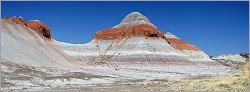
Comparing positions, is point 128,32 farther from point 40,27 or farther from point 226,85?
point 226,85

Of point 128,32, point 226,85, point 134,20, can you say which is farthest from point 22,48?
point 134,20

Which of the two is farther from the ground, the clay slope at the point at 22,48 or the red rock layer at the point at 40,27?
the red rock layer at the point at 40,27

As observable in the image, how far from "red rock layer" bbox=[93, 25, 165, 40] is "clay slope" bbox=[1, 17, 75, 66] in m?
29.5

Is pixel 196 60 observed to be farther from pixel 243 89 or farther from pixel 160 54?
pixel 243 89

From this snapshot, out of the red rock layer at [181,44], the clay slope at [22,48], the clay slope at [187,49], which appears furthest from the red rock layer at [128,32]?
the clay slope at [22,48]

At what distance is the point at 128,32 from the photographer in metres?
109

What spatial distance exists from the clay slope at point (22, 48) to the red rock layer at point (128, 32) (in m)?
29.5

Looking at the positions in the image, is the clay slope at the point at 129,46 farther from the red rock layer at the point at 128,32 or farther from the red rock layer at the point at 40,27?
the red rock layer at the point at 40,27

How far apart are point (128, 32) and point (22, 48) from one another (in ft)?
172

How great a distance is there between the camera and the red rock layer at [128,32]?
Result: 107 m

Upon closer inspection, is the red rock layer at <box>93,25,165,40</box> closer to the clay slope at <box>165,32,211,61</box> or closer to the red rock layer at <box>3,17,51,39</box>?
the clay slope at <box>165,32,211,61</box>

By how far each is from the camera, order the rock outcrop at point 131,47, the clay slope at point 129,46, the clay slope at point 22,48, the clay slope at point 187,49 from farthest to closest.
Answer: the clay slope at point 187,49, the rock outcrop at point 131,47, the clay slope at point 129,46, the clay slope at point 22,48

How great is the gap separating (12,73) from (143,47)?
62430 mm

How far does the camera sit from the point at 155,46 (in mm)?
102125
